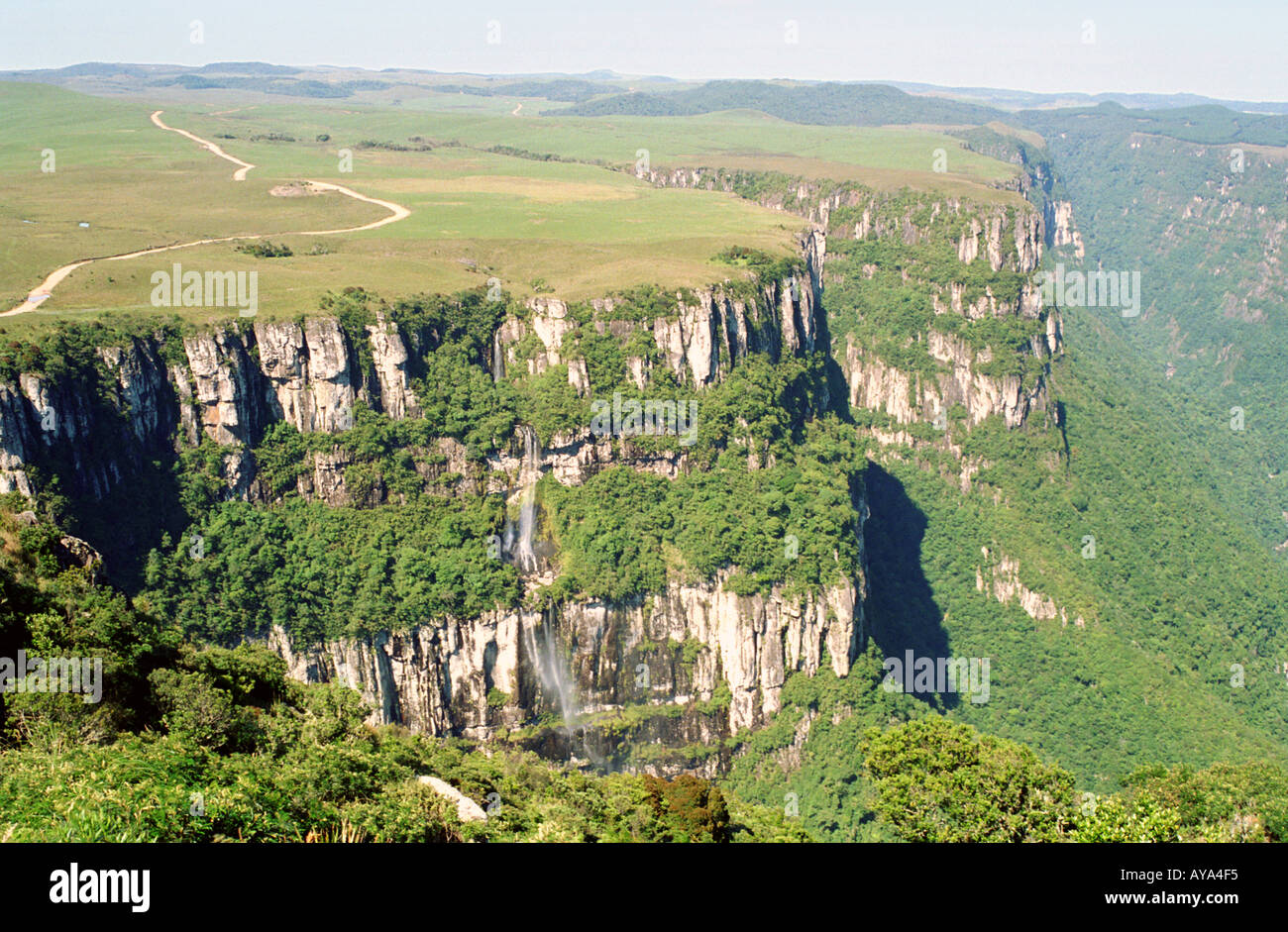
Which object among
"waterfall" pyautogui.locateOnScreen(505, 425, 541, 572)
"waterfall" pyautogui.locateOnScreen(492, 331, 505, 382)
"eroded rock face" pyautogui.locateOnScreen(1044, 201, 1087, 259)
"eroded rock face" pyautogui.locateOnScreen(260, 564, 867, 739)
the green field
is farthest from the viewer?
"eroded rock face" pyautogui.locateOnScreen(1044, 201, 1087, 259)

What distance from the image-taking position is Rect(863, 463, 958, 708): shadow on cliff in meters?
75.9

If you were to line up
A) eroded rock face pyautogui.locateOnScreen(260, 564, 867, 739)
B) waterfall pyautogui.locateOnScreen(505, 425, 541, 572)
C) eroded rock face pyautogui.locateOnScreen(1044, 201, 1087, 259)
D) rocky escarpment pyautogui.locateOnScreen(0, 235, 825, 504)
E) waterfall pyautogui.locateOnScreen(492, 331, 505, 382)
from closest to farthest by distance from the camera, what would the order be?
1. rocky escarpment pyautogui.locateOnScreen(0, 235, 825, 504)
2. eroded rock face pyautogui.locateOnScreen(260, 564, 867, 739)
3. waterfall pyautogui.locateOnScreen(505, 425, 541, 572)
4. waterfall pyautogui.locateOnScreen(492, 331, 505, 382)
5. eroded rock face pyautogui.locateOnScreen(1044, 201, 1087, 259)

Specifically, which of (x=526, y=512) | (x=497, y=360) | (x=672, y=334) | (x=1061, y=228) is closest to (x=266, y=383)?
(x=497, y=360)

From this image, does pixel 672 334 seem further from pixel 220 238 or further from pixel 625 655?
pixel 220 238

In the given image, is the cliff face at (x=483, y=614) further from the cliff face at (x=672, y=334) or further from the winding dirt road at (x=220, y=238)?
the winding dirt road at (x=220, y=238)

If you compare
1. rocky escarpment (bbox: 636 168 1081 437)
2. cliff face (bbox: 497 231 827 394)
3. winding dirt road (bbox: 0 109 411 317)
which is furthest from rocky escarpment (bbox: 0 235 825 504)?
rocky escarpment (bbox: 636 168 1081 437)

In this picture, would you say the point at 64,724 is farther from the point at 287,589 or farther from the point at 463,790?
the point at 287,589

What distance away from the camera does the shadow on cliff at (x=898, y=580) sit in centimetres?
7588

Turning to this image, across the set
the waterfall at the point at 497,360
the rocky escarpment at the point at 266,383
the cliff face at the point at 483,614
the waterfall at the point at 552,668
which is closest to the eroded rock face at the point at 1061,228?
the rocky escarpment at the point at 266,383

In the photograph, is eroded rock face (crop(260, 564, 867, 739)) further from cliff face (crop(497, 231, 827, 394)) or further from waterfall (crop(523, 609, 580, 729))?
cliff face (crop(497, 231, 827, 394))

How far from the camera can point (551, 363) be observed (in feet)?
231
